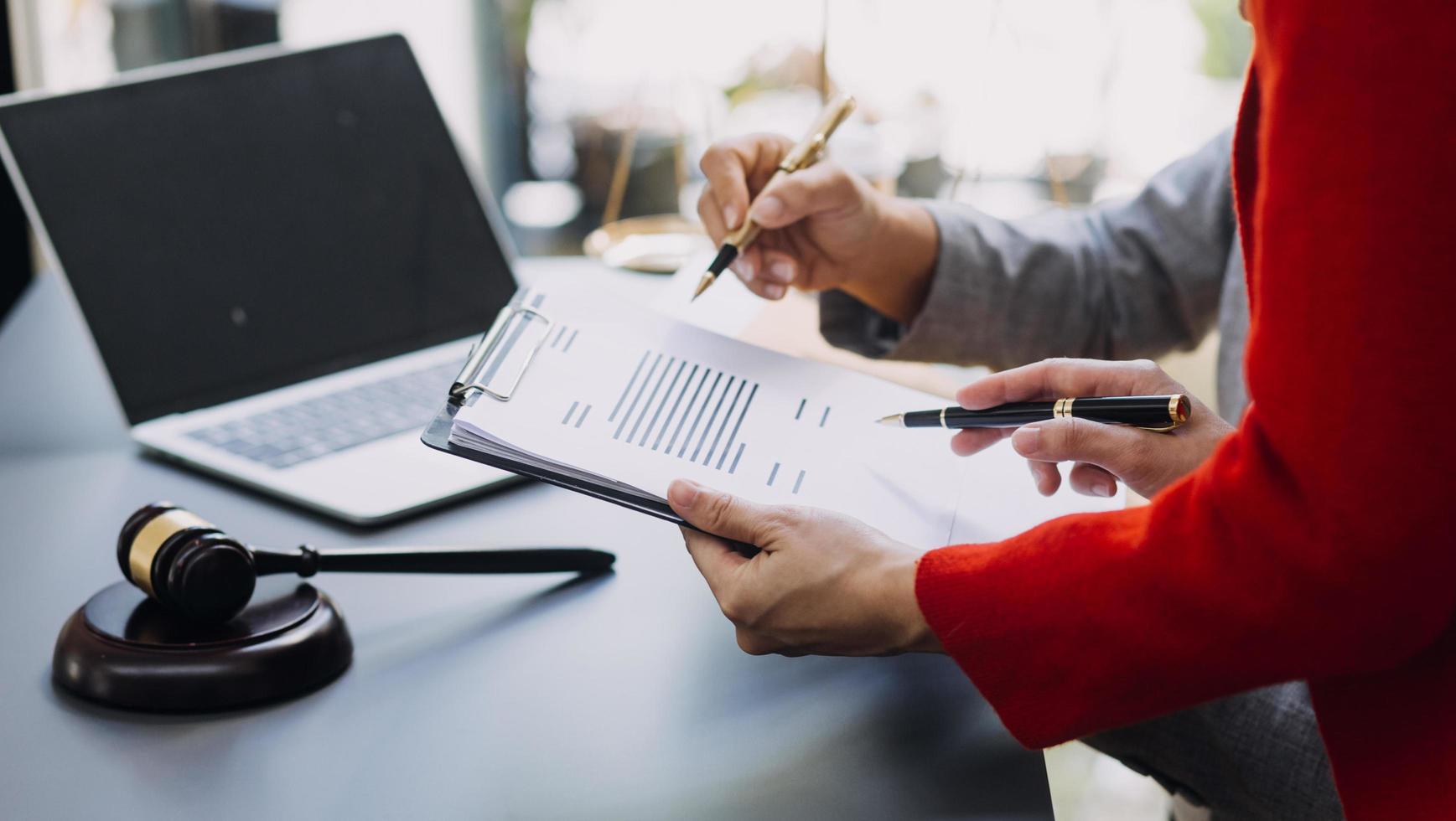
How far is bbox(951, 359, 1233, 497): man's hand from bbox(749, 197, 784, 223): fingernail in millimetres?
223

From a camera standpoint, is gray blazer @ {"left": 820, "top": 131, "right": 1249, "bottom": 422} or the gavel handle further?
gray blazer @ {"left": 820, "top": 131, "right": 1249, "bottom": 422}

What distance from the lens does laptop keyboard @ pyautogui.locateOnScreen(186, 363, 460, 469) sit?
779mm

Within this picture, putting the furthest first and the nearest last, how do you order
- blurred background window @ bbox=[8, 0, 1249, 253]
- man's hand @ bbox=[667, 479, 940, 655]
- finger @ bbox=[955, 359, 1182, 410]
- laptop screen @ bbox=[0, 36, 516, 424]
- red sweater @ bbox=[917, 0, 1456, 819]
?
blurred background window @ bbox=[8, 0, 1249, 253], laptop screen @ bbox=[0, 36, 516, 424], finger @ bbox=[955, 359, 1182, 410], man's hand @ bbox=[667, 479, 940, 655], red sweater @ bbox=[917, 0, 1456, 819]

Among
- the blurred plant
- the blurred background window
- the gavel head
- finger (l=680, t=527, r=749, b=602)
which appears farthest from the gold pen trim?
the blurred plant

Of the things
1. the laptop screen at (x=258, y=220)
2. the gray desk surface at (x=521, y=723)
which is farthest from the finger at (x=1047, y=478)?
Answer: the laptop screen at (x=258, y=220)

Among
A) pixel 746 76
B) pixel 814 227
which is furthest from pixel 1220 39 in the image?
pixel 814 227

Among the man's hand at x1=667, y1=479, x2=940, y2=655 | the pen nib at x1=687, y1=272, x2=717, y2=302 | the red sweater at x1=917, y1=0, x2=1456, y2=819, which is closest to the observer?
the red sweater at x1=917, y1=0, x2=1456, y2=819

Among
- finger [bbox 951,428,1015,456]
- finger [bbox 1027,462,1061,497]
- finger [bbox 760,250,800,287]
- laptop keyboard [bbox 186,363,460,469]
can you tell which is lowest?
laptop keyboard [bbox 186,363,460,469]

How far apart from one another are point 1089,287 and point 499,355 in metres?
0.57

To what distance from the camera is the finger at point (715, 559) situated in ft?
1.70

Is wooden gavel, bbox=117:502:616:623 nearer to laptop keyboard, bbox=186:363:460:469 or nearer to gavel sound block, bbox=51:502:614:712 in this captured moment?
gavel sound block, bbox=51:502:614:712

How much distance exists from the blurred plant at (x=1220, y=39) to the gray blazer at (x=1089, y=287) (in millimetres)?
1271

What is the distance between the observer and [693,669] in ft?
1.81

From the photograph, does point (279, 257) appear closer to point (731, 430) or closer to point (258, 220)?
point (258, 220)
